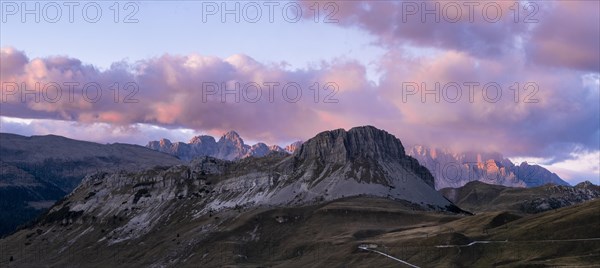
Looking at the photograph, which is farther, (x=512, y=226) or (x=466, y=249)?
(x=512, y=226)

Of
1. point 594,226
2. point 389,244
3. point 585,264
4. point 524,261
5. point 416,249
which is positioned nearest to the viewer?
point 585,264

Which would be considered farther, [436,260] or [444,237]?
[444,237]

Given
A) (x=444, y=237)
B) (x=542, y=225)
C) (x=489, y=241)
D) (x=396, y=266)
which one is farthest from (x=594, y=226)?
(x=396, y=266)

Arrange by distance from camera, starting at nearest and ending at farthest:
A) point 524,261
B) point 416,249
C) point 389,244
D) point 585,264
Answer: point 585,264 < point 524,261 < point 416,249 < point 389,244

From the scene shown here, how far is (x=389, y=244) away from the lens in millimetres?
199625

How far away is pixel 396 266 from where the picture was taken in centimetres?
17675

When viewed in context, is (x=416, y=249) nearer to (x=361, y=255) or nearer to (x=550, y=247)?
(x=361, y=255)

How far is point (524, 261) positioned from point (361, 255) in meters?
48.9

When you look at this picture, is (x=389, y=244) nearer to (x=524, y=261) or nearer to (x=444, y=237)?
(x=444, y=237)

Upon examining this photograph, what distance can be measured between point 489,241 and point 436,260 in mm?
16259

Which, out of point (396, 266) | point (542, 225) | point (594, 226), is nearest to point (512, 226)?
point (542, 225)

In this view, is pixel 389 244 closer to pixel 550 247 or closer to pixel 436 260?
pixel 436 260

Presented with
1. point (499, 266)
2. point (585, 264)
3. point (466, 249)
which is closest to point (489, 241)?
point (466, 249)

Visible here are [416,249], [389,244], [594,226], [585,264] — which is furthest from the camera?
[389,244]
